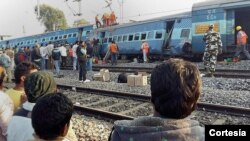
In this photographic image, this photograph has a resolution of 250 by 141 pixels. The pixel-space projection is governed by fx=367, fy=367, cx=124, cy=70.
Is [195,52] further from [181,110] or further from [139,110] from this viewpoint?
[181,110]

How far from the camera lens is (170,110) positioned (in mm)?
1994

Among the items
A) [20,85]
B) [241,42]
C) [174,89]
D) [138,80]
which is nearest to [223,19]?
[241,42]

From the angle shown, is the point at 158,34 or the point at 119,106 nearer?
the point at 119,106

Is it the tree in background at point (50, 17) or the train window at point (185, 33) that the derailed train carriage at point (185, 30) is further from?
the tree in background at point (50, 17)

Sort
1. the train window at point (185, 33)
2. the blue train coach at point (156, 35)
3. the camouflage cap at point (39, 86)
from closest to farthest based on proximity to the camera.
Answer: the camouflage cap at point (39, 86), the train window at point (185, 33), the blue train coach at point (156, 35)

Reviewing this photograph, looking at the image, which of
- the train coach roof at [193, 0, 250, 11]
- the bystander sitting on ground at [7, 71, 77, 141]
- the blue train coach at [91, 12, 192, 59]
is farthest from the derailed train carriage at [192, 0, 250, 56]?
the bystander sitting on ground at [7, 71, 77, 141]

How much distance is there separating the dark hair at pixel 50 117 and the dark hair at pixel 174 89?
0.77 metres

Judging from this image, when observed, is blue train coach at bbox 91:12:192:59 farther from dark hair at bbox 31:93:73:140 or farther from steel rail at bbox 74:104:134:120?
dark hair at bbox 31:93:73:140

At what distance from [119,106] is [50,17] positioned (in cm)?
7848

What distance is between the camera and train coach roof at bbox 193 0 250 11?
57.0 ft

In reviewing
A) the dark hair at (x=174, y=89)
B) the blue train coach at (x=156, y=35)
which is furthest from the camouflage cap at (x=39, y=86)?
the blue train coach at (x=156, y=35)

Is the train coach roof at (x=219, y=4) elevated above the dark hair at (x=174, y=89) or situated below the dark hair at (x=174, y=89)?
above

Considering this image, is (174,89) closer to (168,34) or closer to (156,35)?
(168,34)

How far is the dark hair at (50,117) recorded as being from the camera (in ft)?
8.14
